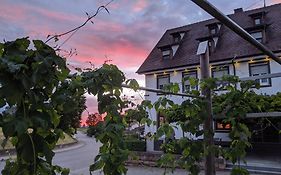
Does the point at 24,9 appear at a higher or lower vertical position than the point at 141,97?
higher

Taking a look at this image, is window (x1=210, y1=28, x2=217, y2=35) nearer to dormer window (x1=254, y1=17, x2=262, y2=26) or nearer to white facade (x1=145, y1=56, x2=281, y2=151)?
dormer window (x1=254, y1=17, x2=262, y2=26)

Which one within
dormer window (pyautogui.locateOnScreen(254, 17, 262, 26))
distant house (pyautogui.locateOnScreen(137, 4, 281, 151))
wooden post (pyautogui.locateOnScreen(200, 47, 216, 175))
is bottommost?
wooden post (pyautogui.locateOnScreen(200, 47, 216, 175))

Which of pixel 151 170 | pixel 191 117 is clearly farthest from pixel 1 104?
pixel 151 170

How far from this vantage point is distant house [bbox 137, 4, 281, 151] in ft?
45.4

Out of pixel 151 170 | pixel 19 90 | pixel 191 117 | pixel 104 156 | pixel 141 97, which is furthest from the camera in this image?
pixel 151 170

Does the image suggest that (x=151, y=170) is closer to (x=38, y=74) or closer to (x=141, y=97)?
(x=141, y=97)

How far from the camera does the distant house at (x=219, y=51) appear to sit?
13852mm

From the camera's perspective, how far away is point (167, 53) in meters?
17.7

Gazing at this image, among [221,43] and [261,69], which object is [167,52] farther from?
[261,69]

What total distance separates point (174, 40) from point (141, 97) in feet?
53.9

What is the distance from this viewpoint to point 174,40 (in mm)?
18219

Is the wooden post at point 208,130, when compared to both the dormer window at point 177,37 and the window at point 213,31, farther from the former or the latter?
the dormer window at point 177,37

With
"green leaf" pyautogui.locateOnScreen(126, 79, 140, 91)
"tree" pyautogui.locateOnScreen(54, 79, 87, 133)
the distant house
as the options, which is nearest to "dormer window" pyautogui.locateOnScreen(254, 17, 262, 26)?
the distant house

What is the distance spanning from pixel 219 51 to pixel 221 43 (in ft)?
2.68
